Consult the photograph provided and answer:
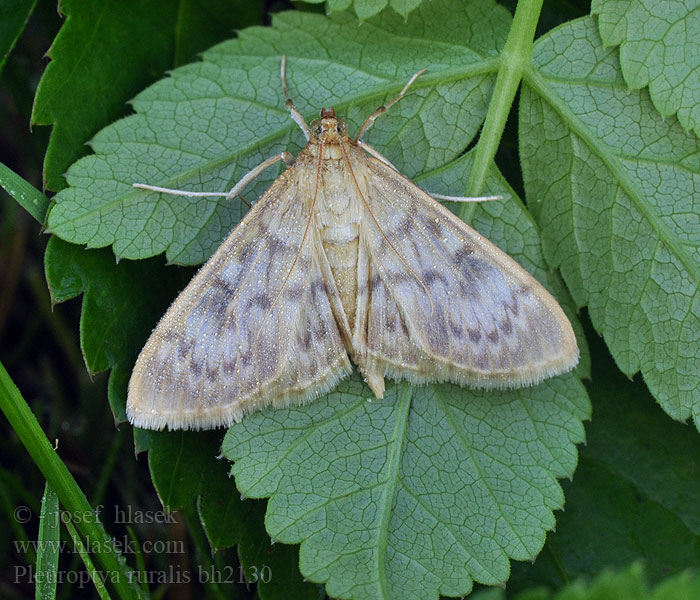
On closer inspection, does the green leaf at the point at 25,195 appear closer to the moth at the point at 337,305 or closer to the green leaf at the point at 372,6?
the moth at the point at 337,305

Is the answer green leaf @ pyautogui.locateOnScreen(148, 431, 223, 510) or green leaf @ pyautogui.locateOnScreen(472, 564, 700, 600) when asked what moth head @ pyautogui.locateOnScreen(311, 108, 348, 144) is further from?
green leaf @ pyautogui.locateOnScreen(472, 564, 700, 600)

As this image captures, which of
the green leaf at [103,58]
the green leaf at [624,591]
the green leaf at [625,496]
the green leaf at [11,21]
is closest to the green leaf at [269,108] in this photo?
the green leaf at [103,58]

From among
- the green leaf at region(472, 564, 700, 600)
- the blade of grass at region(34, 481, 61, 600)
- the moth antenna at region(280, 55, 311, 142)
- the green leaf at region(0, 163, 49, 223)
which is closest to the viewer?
the green leaf at region(472, 564, 700, 600)

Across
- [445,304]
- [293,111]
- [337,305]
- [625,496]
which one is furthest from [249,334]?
[625,496]

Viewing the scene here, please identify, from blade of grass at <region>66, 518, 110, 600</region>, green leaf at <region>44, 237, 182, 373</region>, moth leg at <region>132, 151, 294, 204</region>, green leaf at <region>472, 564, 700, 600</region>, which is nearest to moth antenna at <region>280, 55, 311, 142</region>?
moth leg at <region>132, 151, 294, 204</region>

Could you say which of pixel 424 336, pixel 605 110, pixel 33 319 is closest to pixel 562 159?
pixel 605 110
